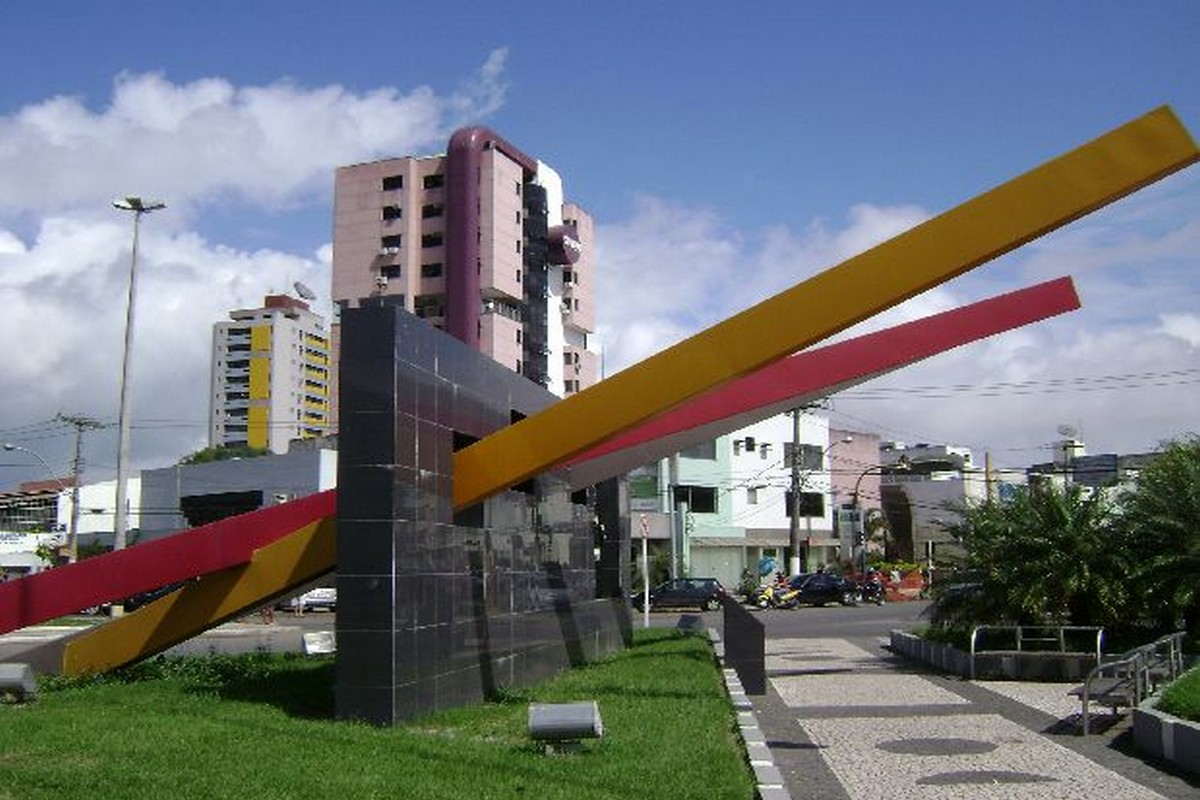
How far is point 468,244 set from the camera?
77.2 metres

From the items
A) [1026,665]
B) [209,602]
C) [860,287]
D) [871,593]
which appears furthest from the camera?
[871,593]

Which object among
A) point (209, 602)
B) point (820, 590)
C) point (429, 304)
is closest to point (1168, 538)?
point (209, 602)

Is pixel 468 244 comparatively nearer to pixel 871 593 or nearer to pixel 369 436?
pixel 871 593

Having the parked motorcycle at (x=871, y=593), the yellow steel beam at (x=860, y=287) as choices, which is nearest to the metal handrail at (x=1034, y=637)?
the yellow steel beam at (x=860, y=287)

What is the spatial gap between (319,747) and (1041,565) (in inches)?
546

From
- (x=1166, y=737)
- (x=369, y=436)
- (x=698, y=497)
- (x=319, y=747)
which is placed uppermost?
(x=698, y=497)

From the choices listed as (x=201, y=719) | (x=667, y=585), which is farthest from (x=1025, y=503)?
(x=667, y=585)

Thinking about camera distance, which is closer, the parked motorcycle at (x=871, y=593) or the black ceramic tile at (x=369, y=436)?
the black ceramic tile at (x=369, y=436)

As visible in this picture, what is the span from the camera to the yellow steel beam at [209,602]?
46.0 ft

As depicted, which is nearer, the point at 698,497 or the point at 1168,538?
the point at 1168,538

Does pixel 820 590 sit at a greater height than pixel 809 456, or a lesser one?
lesser

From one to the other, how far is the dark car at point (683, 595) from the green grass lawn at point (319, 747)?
104ft

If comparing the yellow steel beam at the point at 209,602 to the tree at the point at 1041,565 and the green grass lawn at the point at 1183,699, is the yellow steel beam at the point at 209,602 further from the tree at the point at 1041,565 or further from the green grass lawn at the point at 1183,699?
the tree at the point at 1041,565

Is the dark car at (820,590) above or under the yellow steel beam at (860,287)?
under
